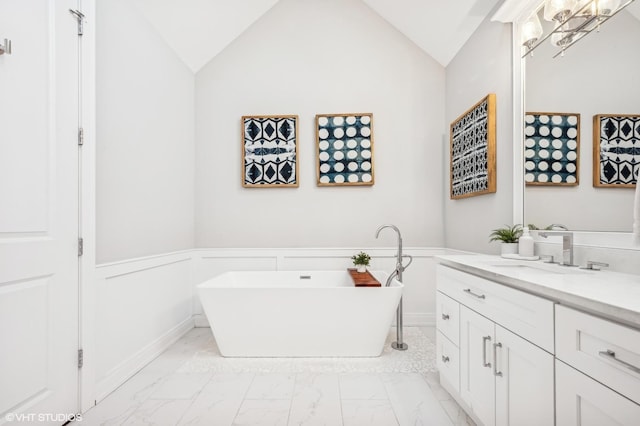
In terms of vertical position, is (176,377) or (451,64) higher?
(451,64)

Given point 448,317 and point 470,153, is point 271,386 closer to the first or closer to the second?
point 448,317

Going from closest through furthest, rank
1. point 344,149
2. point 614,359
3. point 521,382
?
point 614,359, point 521,382, point 344,149

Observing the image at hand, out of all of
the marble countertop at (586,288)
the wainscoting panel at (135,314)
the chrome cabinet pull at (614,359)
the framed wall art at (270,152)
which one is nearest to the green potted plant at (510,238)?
the marble countertop at (586,288)

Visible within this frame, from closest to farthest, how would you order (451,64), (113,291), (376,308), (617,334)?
(617,334) < (113,291) < (376,308) < (451,64)

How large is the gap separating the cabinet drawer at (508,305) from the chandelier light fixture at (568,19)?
130cm

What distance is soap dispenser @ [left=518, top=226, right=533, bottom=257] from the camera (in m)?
1.67

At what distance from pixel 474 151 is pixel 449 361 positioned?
1544mm

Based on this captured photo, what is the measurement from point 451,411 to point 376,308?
28.9 inches

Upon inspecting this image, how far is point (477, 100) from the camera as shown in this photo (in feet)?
7.57

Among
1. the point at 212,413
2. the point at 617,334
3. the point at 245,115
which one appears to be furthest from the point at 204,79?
the point at 617,334

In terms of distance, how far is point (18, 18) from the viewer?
1302 mm

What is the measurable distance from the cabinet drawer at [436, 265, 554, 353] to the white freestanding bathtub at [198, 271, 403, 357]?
0.64 metres

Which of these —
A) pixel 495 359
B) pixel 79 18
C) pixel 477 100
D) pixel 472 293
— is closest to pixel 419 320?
pixel 472 293

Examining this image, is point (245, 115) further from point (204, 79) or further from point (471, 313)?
point (471, 313)
